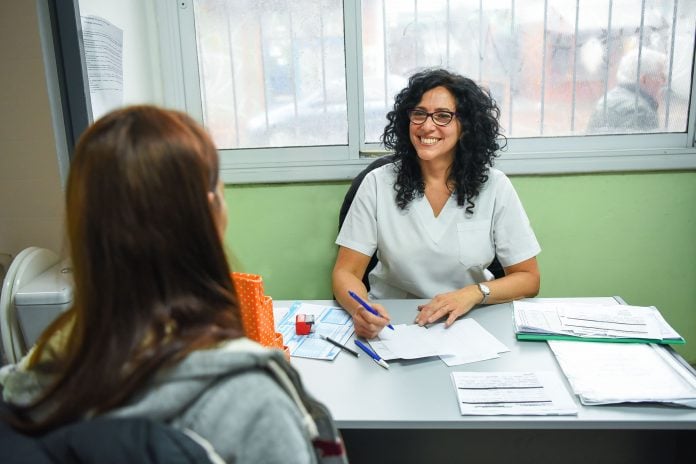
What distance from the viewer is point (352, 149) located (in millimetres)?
2461

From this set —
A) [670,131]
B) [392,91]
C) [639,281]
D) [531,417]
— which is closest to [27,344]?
[531,417]

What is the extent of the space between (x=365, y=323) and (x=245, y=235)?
127 centimetres

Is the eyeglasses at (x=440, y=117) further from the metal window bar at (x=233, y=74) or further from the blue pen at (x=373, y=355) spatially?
the metal window bar at (x=233, y=74)

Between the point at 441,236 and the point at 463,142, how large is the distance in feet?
1.05

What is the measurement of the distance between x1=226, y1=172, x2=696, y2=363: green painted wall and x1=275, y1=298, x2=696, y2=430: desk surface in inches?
43.5

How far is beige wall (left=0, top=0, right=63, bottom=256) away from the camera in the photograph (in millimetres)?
1637

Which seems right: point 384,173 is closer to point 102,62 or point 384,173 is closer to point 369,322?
point 369,322

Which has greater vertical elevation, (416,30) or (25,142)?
(416,30)

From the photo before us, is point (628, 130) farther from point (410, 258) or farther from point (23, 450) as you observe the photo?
point (23, 450)

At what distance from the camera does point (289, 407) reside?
63 cm

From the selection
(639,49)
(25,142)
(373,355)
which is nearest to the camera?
(373,355)

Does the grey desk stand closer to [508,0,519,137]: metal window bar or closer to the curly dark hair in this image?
the curly dark hair

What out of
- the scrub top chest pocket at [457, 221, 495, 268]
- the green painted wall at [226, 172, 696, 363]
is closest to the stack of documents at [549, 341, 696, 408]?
the scrub top chest pocket at [457, 221, 495, 268]

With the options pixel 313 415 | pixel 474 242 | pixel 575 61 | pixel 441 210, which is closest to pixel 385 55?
pixel 575 61
